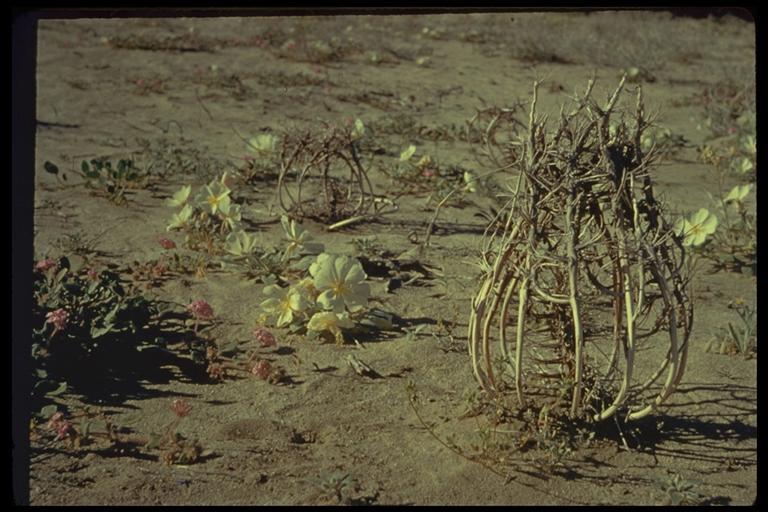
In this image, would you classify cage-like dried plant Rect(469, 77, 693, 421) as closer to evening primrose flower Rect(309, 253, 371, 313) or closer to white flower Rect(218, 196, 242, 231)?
evening primrose flower Rect(309, 253, 371, 313)

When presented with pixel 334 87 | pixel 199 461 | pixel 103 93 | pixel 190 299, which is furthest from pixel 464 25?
pixel 199 461

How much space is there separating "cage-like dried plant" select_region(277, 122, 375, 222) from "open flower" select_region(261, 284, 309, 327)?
1.10m

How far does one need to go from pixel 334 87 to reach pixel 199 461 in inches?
246

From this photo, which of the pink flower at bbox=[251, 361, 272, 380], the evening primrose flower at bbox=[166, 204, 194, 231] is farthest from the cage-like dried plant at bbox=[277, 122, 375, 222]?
the pink flower at bbox=[251, 361, 272, 380]

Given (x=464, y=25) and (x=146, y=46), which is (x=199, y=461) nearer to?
(x=146, y=46)

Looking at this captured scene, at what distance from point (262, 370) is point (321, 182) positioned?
2.59 m

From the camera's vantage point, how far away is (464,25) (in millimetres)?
13086

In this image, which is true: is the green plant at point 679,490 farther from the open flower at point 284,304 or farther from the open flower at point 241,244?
the open flower at point 241,244

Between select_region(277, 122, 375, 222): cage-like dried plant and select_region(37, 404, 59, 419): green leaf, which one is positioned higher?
select_region(277, 122, 375, 222): cage-like dried plant

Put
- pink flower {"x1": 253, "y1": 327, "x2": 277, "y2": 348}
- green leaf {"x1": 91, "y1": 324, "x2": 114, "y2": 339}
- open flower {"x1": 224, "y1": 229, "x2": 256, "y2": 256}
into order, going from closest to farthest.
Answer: green leaf {"x1": 91, "y1": 324, "x2": 114, "y2": 339}, pink flower {"x1": 253, "y1": 327, "x2": 277, "y2": 348}, open flower {"x1": 224, "y1": 229, "x2": 256, "y2": 256}

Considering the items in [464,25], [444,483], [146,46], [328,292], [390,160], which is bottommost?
[444,483]

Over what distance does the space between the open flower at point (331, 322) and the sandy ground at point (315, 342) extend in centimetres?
7

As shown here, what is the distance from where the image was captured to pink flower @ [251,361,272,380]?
3.04 metres

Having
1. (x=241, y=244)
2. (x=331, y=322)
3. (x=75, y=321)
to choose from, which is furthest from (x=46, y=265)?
(x=331, y=322)
